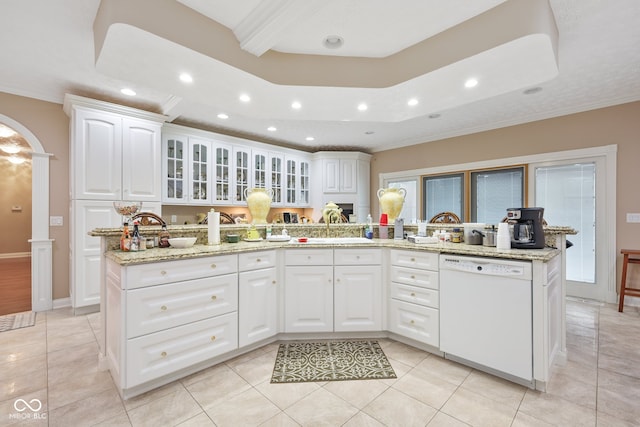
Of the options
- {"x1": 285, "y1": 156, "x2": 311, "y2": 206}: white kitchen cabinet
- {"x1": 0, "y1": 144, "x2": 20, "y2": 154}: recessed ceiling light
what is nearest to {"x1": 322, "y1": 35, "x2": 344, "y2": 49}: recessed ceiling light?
{"x1": 285, "y1": 156, "x2": 311, "y2": 206}: white kitchen cabinet

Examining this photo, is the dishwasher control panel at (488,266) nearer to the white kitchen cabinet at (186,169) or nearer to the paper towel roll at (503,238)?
the paper towel roll at (503,238)

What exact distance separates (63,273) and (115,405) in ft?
9.21

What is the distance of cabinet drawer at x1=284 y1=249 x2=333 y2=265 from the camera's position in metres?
2.52

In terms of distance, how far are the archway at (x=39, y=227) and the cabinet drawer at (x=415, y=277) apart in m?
4.07

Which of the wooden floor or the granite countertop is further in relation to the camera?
the wooden floor

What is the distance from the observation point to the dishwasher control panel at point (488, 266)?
1.83m

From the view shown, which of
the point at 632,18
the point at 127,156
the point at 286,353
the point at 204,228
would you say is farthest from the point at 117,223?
the point at 632,18

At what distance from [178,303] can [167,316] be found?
0.32 ft

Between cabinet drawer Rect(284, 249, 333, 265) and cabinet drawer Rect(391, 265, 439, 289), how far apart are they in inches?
22.7

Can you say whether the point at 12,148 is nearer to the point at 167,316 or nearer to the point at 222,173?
the point at 222,173

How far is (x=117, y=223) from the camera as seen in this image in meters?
3.58

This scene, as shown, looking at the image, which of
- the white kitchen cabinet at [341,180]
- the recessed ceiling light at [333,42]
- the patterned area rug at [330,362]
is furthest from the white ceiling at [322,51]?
the white kitchen cabinet at [341,180]

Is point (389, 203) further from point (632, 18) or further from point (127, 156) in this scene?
point (127, 156)

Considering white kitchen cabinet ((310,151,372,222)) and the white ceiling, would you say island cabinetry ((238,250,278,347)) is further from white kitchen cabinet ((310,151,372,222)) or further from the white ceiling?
white kitchen cabinet ((310,151,372,222))
